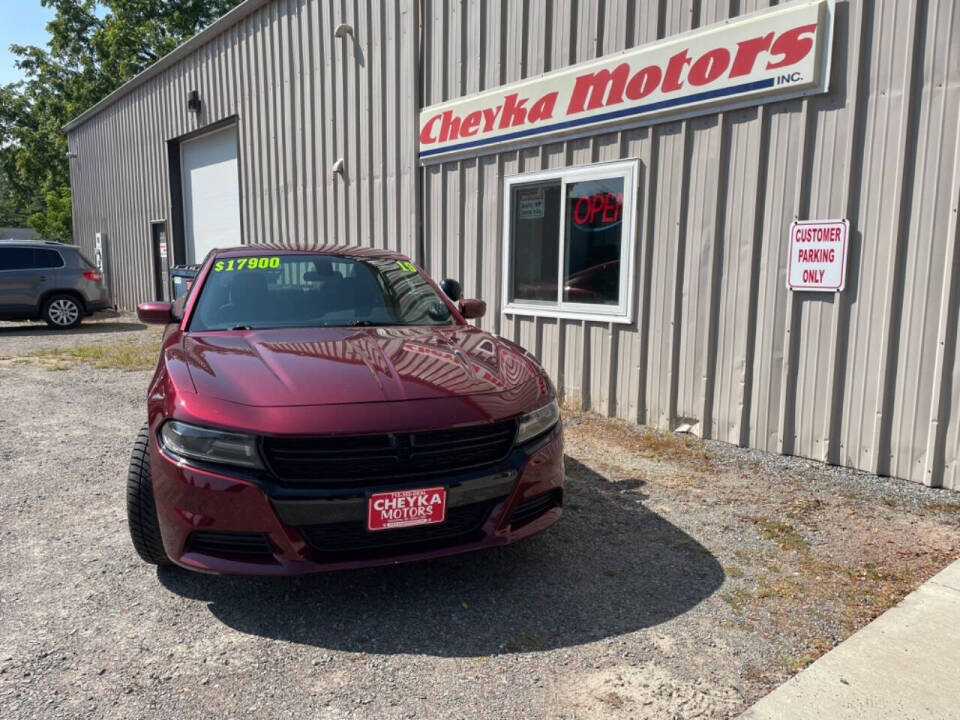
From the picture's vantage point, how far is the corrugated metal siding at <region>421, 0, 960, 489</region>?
438 cm

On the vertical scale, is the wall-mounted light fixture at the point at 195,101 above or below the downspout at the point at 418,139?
above

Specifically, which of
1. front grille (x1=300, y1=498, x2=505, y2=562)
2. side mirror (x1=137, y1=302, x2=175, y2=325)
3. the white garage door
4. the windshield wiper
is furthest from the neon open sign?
the white garage door

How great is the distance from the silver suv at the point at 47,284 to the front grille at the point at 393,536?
13443 millimetres

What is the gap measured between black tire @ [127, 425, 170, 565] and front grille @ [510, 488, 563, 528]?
161 centimetres

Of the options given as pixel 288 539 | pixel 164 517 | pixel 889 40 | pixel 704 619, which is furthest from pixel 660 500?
pixel 889 40

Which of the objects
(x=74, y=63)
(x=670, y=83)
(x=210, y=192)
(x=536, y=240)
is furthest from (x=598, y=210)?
(x=74, y=63)

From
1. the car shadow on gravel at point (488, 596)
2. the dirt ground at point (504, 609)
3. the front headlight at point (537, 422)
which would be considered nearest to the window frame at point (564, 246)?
the dirt ground at point (504, 609)

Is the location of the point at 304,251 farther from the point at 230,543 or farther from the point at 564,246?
the point at 564,246

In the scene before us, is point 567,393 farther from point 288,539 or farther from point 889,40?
point 288,539

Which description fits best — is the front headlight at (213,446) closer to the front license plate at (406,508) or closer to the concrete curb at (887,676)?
the front license plate at (406,508)

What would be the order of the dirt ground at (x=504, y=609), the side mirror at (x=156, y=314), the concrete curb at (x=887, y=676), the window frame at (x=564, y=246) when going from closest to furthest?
the concrete curb at (x=887, y=676) < the dirt ground at (x=504, y=609) < the side mirror at (x=156, y=314) < the window frame at (x=564, y=246)

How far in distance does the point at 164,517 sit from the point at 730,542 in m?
Answer: 2.90

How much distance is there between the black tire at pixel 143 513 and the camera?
305 centimetres

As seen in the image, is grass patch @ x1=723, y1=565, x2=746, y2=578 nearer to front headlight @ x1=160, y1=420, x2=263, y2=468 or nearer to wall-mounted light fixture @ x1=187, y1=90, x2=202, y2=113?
front headlight @ x1=160, y1=420, x2=263, y2=468
